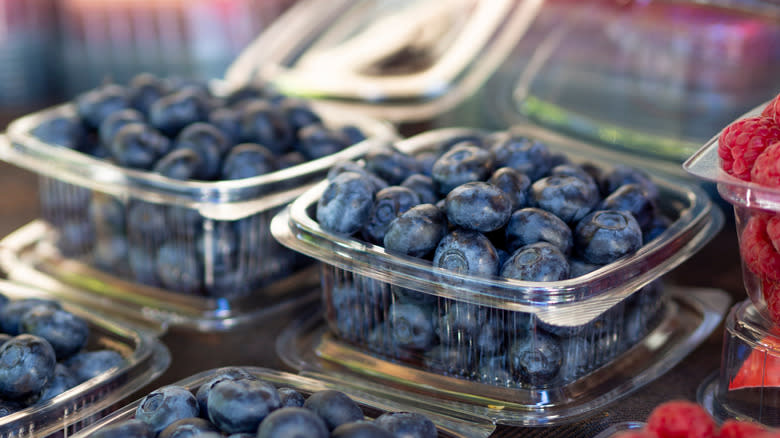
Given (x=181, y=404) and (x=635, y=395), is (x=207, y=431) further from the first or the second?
(x=635, y=395)

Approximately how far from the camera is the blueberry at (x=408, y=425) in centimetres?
80

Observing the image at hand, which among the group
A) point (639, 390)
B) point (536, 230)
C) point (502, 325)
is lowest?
point (639, 390)

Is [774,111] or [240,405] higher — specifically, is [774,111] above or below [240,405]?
above

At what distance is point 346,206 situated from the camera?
3.39ft

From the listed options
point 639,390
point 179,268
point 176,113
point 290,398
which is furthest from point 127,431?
point 176,113

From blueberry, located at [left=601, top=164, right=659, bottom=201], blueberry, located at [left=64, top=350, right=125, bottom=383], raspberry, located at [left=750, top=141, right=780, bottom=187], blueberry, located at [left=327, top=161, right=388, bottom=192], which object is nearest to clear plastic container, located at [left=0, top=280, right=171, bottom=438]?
blueberry, located at [left=64, top=350, right=125, bottom=383]

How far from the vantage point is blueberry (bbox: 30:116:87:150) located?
1.41 m

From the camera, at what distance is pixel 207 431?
787 millimetres

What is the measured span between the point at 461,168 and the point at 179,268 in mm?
508

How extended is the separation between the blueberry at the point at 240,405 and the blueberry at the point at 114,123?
2.36 ft

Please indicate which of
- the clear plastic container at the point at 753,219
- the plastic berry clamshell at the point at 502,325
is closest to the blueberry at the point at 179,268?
the plastic berry clamshell at the point at 502,325

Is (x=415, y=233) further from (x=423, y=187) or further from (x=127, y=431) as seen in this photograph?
(x=127, y=431)

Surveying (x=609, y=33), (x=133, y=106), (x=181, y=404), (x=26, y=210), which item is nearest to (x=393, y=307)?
(x=181, y=404)

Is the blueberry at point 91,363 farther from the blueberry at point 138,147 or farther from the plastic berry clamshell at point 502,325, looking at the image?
the blueberry at point 138,147
